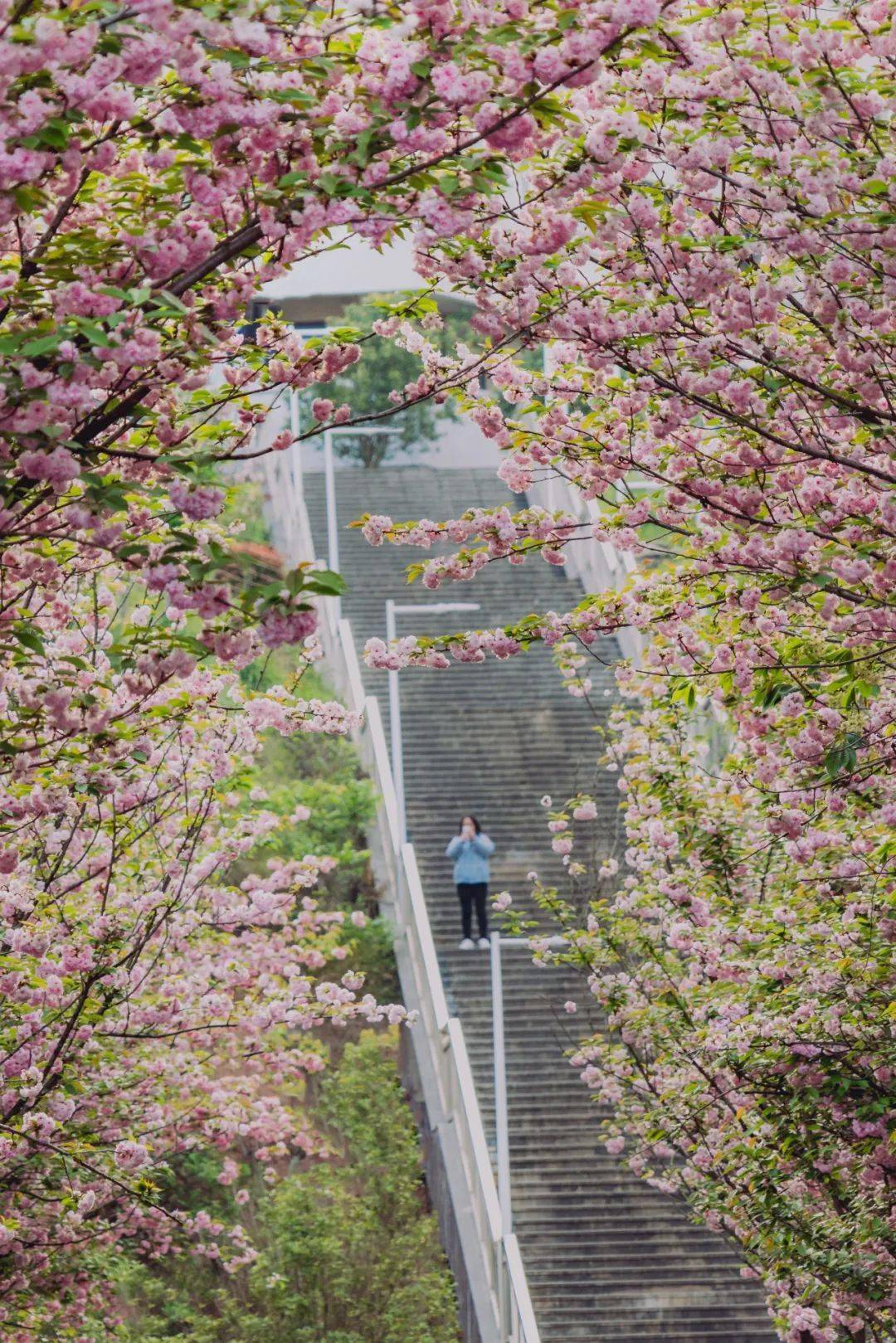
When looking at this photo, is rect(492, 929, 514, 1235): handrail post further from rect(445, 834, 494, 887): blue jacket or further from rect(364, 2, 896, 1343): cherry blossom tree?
rect(364, 2, 896, 1343): cherry blossom tree

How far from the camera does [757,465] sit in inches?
306

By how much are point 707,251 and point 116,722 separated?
8.96 ft

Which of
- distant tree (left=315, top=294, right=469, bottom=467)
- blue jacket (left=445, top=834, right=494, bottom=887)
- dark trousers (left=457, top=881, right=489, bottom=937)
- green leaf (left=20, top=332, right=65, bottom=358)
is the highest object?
distant tree (left=315, top=294, right=469, bottom=467)

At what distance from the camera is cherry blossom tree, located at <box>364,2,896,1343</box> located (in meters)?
6.93

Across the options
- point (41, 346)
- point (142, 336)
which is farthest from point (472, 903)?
point (41, 346)

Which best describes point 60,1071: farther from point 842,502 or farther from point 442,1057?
point 442,1057

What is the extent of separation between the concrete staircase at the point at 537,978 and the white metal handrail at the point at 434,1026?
29 centimetres

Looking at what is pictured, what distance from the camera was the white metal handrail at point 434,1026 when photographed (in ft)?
48.1

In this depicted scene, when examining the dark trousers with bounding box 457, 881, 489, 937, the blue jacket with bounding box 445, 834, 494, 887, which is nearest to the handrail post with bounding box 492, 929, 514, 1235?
the blue jacket with bounding box 445, 834, 494, 887

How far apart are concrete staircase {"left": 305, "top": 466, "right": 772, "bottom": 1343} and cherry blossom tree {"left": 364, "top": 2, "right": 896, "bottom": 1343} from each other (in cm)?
516

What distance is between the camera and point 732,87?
7.12 meters

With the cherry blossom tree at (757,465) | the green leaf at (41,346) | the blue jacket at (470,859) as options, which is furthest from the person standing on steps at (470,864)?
the green leaf at (41,346)

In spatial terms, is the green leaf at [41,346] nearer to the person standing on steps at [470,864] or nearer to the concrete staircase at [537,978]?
the concrete staircase at [537,978]

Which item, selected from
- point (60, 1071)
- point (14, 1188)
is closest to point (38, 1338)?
point (14, 1188)
